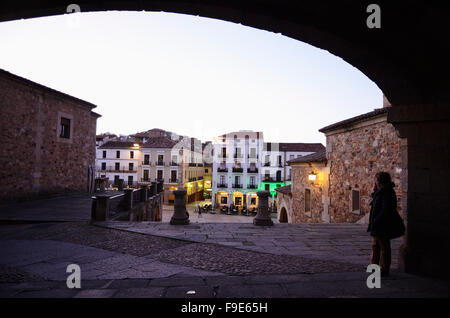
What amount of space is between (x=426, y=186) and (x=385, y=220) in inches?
32.4

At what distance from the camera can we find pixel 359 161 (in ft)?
31.0

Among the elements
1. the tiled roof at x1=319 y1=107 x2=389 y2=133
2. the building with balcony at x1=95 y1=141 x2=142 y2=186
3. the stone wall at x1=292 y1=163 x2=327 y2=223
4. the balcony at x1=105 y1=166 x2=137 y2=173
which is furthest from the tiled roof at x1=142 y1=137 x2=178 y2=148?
the tiled roof at x1=319 y1=107 x2=389 y2=133

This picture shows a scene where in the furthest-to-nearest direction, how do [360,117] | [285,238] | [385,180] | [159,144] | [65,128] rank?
[159,144]
[65,128]
[360,117]
[285,238]
[385,180]

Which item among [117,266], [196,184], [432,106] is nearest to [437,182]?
[432,106]

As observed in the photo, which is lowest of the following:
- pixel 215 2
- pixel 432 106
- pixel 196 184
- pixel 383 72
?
pixel 196 184

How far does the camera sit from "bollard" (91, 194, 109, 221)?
763 cm

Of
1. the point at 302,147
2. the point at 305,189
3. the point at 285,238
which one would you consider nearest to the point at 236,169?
the point at 302,147

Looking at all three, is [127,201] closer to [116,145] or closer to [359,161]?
[359,161]

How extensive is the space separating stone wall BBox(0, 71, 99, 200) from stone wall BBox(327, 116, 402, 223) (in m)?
14.4

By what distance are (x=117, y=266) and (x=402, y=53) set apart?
5240 mm

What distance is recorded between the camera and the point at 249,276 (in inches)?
134

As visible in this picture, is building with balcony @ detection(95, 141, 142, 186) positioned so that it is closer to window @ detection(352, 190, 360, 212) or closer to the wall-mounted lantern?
the wall-mounted lantern

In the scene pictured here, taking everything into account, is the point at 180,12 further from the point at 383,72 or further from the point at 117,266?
the point at 117,266
